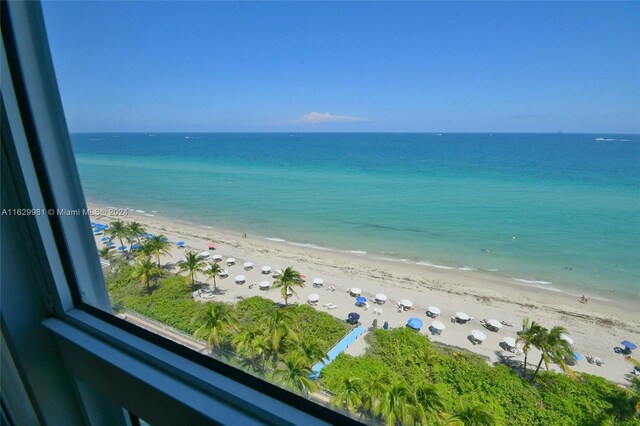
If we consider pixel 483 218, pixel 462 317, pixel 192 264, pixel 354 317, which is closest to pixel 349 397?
pixel 192 264

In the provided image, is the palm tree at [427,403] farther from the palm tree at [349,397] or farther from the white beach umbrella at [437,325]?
the white beach umbrella at [437,325]

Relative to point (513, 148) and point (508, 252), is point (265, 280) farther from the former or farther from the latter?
point (513, 148)

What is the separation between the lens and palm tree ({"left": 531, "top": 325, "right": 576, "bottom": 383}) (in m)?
0.73

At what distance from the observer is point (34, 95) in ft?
1.90

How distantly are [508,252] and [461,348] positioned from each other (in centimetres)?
196

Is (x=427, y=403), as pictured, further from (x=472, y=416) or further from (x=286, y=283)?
(x=286, y=283)

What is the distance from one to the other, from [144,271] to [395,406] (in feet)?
2.23

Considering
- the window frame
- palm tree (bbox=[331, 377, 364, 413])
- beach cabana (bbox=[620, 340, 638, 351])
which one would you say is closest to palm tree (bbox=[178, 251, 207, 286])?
the window frame

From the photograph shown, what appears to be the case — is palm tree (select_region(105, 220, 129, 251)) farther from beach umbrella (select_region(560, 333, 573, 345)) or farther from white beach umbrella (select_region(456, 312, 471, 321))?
white beach umbrella (select_region(456, 312, 471, 321))

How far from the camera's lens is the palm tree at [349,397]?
1.48 ft

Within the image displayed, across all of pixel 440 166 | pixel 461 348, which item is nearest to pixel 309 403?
pixel 461 348

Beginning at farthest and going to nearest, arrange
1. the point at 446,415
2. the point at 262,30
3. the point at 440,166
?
the point at 440,166, the point at 262,30, the point at 446,415

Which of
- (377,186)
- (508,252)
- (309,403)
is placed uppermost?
(309,403)

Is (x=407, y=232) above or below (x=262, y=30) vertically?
below
